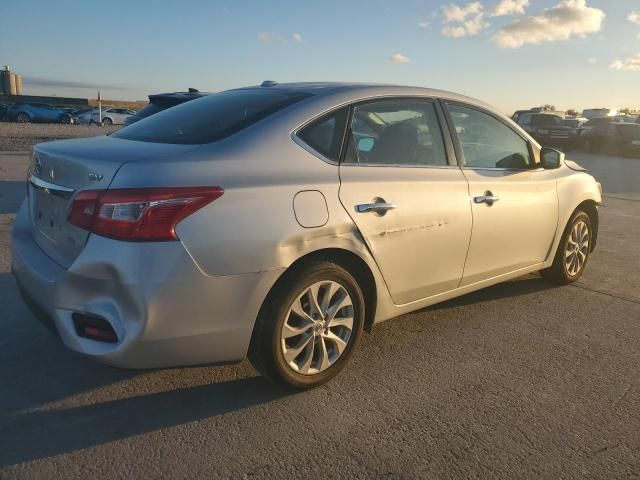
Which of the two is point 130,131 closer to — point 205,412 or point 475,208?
point 205,412

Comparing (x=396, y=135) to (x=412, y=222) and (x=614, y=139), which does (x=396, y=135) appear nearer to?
(x=412, y=222)

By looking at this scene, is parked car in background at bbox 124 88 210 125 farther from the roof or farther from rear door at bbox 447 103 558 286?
rear door at bbox 447 103 558 286

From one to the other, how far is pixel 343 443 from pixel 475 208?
1803 millimetres

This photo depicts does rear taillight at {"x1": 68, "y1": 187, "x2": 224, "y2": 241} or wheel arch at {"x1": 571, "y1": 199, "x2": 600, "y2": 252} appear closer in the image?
rear taillight at {"x1": 68, "y1": 187, "x2": 224, "y2": 241}

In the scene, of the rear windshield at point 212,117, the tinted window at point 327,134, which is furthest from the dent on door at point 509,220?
the rear windshield at point 212,117

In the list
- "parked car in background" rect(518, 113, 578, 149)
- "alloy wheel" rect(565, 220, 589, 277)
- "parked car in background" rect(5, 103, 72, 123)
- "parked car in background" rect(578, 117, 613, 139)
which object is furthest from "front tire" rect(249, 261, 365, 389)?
"parked car in background" rect(5, 103, 72, 123)

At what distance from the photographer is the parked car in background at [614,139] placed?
22062 millimetres

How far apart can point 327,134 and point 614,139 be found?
2327cm

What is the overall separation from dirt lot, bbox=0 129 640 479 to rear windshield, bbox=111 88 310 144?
1.30 metres

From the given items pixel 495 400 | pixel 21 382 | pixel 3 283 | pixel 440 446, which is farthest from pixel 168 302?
pixel 3 283

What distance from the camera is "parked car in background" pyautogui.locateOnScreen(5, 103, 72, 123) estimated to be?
116ft

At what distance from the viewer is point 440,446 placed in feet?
8.25

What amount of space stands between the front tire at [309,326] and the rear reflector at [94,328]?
665 millimetres

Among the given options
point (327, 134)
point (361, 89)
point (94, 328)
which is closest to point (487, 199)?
point (361, 89)
